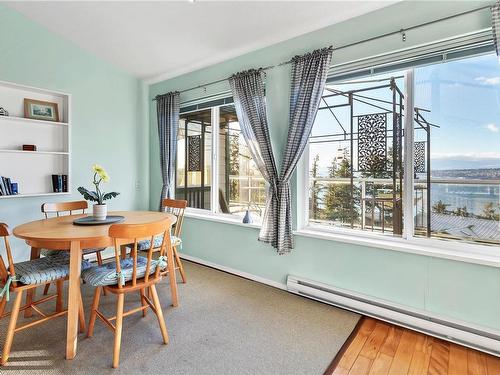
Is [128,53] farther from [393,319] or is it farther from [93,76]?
[393,319]

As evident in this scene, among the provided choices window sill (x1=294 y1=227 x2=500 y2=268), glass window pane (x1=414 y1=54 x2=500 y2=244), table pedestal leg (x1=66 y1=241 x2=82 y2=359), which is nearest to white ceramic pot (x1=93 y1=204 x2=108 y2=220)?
table pedestal leg (x1=66 y1=241 x2=82 y2=359)

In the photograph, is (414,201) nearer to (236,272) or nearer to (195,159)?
(236,272)

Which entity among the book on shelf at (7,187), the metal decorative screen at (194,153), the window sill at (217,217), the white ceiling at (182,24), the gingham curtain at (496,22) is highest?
the white ceiling at (182,24)

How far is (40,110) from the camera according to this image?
128 inches

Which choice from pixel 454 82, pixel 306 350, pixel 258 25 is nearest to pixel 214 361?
pixel 306 350

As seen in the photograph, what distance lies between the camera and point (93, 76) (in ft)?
12.2

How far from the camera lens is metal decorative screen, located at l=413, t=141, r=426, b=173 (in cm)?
226

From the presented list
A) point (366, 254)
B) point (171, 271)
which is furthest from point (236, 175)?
point (366, 254)

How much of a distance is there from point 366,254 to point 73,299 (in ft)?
7.21

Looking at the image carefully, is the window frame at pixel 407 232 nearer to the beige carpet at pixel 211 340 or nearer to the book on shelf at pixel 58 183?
the beige carpet at pixel 211 340

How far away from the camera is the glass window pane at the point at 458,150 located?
2023 mm

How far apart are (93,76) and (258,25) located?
2356 millimetres

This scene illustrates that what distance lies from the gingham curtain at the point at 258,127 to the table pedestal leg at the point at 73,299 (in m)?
1.61

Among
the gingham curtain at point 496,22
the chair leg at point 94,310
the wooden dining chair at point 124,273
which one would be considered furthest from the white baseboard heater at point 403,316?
the gingham curtain at point 496,22
